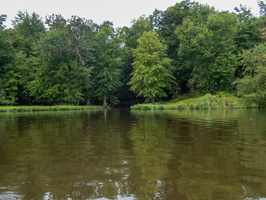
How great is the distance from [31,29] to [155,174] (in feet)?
180

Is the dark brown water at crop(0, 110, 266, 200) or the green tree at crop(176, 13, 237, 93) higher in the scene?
the green tree at crop(176, 13, 237, 93)

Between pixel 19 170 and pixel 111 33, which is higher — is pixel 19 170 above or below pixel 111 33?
below

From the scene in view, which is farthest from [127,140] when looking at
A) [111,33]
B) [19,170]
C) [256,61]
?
[111,33]

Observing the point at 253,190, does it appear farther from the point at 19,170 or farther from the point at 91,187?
the point at 19,170

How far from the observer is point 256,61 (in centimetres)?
3616

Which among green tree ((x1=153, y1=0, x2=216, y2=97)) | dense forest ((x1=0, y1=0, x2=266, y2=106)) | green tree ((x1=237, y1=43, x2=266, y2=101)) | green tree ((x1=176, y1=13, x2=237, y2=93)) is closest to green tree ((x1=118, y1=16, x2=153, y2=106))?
green tree ((x1=153, y1=0, x2=216, y2=97))

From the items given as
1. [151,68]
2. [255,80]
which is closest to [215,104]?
[255,80]

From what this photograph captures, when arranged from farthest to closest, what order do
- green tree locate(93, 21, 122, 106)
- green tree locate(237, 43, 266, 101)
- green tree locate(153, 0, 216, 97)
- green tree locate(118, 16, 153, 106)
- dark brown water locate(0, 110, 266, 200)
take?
1. green tree locate(118, 16, 153, 106)
2. green tree locate(153, 0, 216, 97)
3. green tree locate(93, 21, 122, 106)
4. green tree locate(237, 43, 266, 101)
5. dark brown water locate(0, 110, 266, 200)

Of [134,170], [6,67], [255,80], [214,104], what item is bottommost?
[134,170]

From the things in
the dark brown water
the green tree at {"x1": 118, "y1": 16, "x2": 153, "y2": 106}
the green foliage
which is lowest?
the dark brown water

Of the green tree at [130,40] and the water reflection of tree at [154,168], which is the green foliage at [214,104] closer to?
the green tree at [130,40]

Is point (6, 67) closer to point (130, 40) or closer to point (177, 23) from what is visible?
point (130, 40)

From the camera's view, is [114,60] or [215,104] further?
[114,60]

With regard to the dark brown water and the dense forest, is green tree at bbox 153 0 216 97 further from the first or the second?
the dark brown water
